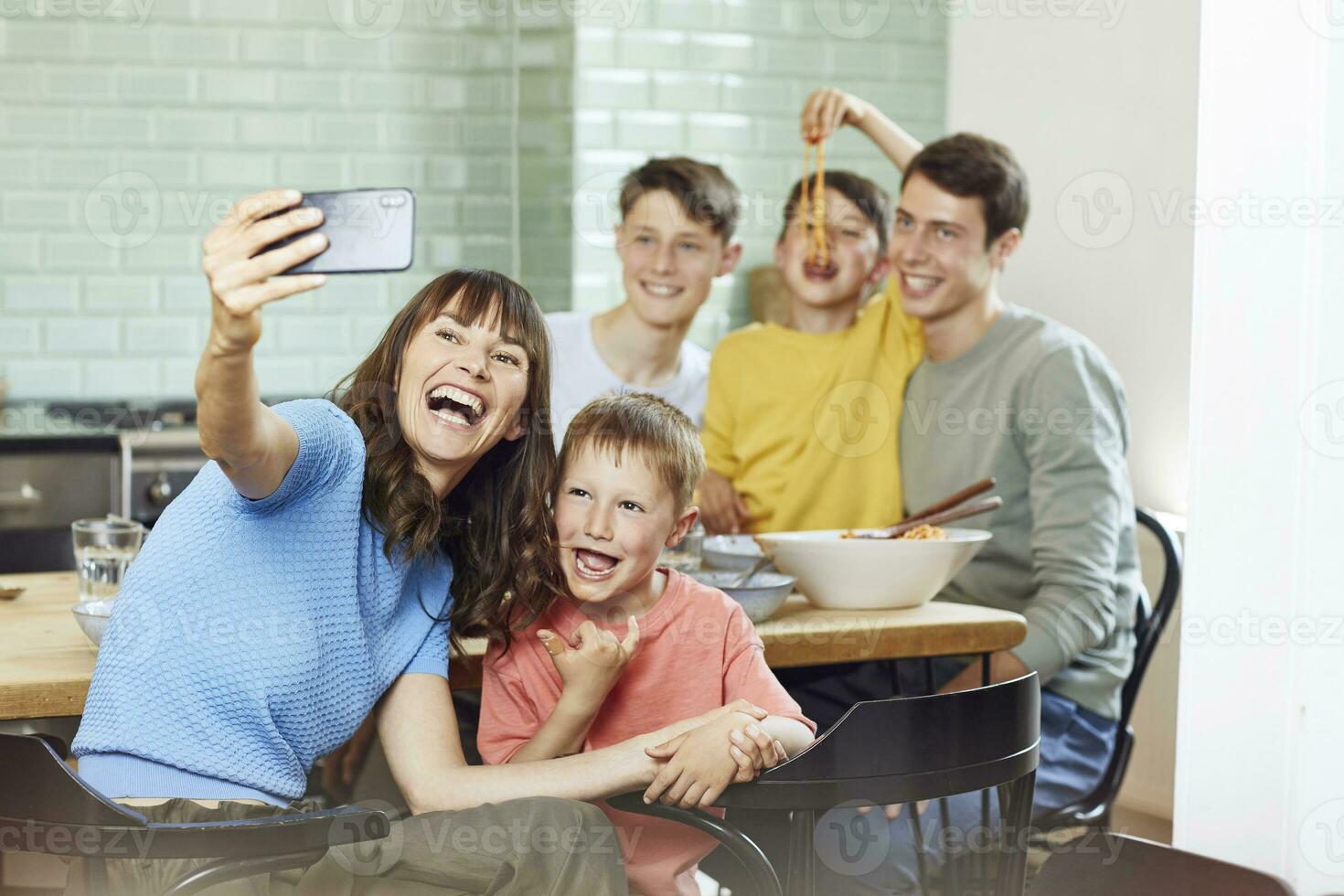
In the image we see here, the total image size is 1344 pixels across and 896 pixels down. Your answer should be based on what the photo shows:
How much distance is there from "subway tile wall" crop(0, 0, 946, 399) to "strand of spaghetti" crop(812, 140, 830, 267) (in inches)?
36.4

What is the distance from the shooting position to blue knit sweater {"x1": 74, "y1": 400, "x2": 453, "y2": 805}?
1316 millimetres

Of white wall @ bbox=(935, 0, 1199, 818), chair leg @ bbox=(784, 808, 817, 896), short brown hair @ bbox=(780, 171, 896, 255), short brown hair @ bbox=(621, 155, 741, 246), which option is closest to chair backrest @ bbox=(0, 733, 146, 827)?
chair leg @ bbox=(784, 808, 817, 896)

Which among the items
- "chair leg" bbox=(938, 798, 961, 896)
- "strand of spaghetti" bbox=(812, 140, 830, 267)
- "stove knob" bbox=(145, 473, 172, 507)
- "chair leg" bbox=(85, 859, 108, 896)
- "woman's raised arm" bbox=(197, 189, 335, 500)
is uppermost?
"strand of spaghetti" bbox=(812, 140, 830, 267)

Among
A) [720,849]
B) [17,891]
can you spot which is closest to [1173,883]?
[720,849]

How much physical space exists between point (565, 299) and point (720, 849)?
1.99 m

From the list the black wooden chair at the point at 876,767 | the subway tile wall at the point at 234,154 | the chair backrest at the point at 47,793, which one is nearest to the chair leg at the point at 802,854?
the black wooden chair at the point at 876,767

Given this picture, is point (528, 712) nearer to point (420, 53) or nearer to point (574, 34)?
point (574, 34)

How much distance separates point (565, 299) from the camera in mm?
3584

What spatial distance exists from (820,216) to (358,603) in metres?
1.54

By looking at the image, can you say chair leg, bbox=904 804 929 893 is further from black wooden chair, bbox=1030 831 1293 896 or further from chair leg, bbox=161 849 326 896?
chair leg, bbox=161 849 326 896

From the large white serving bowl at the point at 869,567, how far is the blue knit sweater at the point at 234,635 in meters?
0.70

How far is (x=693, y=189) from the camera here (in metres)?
2.69

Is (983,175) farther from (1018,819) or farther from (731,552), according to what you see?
(1018,819)

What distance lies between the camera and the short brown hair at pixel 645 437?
158 centimetres
